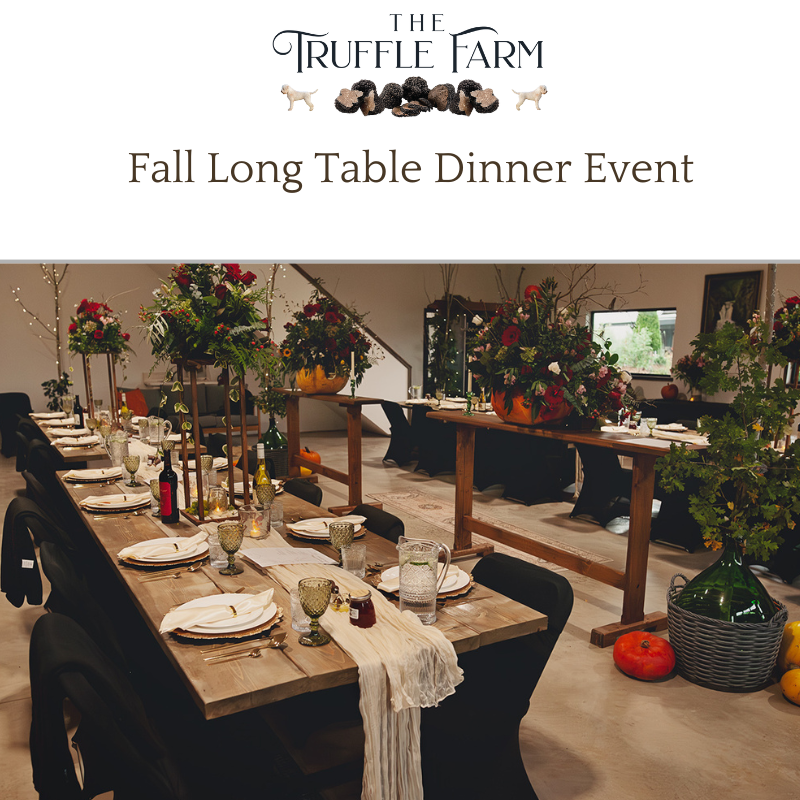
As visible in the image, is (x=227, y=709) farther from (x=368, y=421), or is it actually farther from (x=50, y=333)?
(x=50, y=333)

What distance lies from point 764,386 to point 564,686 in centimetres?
136

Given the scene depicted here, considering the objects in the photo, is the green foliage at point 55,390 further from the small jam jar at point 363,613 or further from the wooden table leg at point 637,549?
the small jam jar at point 363,613

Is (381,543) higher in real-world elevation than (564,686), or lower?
higher

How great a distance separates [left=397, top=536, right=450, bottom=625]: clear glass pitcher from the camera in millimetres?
1610

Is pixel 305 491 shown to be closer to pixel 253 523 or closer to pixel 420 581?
pixel 253 523

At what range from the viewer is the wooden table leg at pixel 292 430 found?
18.0 feet

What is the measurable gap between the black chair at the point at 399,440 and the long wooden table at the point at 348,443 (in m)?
1.39

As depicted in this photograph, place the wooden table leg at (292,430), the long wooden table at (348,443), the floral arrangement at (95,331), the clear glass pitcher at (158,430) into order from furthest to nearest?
the wooden table leg at (292,430)
the floral arrangement at (95,331)
the long wooden table at (348,443)
the clear glass pitcher at (158,430)

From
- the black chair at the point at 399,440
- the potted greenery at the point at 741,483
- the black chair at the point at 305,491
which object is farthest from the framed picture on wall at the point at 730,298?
the black chair at the point at 305,491
